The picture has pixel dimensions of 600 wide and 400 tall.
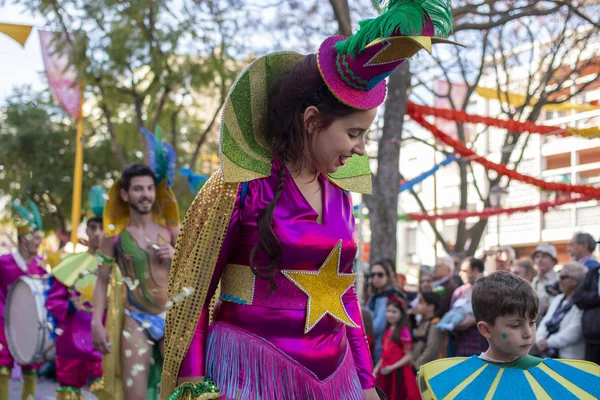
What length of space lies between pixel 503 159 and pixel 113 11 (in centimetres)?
898

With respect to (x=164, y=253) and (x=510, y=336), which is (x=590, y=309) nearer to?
(x=164, y=253)

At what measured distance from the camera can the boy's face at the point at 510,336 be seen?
10.1 ft

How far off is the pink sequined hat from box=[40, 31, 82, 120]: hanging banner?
1012cm

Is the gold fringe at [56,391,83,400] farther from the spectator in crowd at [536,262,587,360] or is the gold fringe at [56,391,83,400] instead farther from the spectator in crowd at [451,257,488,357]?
the spectator in crowd at [536,262,587,360]

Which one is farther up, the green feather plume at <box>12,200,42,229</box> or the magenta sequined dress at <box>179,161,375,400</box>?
the green feather plume at <box>12,200,42,229</box>

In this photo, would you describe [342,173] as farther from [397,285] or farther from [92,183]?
[92,183]

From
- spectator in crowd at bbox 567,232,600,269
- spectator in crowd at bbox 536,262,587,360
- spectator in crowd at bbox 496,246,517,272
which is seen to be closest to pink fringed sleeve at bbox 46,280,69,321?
spectator in crowd at bbox 536,262,587,360

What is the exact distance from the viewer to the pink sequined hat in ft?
7.73

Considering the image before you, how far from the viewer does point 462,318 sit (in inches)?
286

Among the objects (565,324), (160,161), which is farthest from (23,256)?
(565,324)

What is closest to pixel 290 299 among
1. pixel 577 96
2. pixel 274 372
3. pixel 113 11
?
pixel 274 372

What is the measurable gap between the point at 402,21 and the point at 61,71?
11.0 metres

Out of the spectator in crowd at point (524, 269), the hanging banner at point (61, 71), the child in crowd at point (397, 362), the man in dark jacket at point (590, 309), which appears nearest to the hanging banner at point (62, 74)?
the hanging banner at point (61, 71)

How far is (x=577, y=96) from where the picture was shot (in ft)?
53.8
